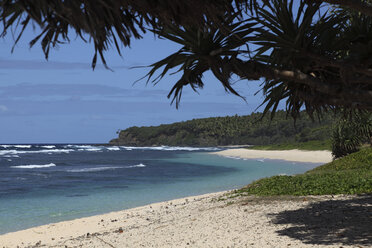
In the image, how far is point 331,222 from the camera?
7344 millimetres

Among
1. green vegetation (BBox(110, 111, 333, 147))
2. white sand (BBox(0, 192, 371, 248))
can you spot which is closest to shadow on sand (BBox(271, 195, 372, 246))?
white sand (BBox(0, 192, 371, 248))

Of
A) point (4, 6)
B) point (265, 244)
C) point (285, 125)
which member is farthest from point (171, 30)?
point (285, 125)

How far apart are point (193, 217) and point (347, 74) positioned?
5.49 m

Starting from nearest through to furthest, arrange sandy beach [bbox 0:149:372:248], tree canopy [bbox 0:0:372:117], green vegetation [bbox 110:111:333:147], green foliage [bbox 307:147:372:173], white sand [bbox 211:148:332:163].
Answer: tree canopy [bbox 0:0:372:117] → sandy beach [bbox 0:149:372:248] → green foliage [bbox 307:147:372:173] → white sand [bbox 211:148:332:163] → green vegetation [bbox 110:111:333:147]

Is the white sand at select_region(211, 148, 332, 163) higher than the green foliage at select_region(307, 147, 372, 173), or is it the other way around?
the green foliage at select_region(307, 147, 372, 173)

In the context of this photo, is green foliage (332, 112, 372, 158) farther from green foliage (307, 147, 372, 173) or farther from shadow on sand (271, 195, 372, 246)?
shadow on sand (271, 195, 372, 246)

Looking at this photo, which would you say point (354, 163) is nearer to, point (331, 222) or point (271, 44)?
point (331, 222)

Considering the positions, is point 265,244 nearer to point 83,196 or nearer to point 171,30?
point 171,30

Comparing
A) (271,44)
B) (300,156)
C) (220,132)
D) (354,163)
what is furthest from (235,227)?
(220,132)

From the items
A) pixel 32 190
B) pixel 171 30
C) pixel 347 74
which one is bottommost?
Result: pixel 32 190

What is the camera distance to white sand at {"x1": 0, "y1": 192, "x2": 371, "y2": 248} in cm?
670

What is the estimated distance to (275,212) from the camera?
885 cm

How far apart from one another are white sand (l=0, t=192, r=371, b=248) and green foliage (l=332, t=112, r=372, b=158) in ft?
51.8

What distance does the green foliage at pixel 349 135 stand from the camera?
80.2 feet
